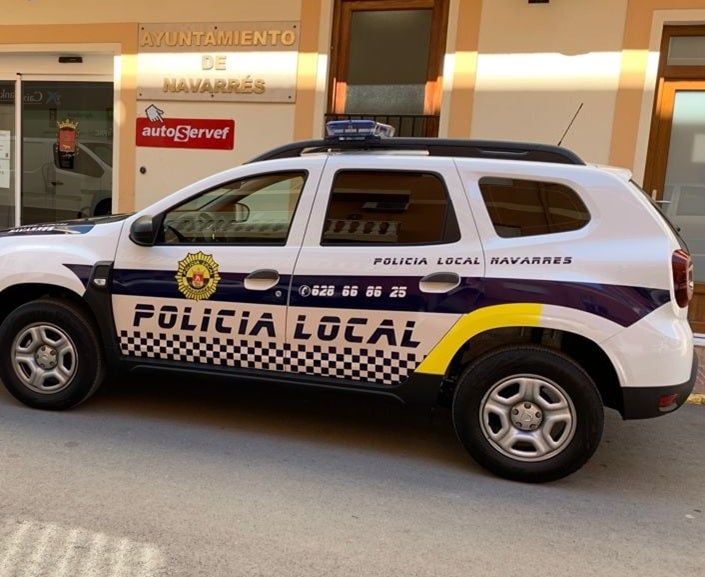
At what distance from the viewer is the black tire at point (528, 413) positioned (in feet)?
11.5

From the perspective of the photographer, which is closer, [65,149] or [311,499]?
[311,499]

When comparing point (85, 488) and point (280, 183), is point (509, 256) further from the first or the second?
point (85, 488)

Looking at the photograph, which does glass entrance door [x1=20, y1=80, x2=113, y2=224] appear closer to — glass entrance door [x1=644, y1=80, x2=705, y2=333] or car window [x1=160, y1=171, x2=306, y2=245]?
car window [x1=160, y1=171, x2=306, y2=245]

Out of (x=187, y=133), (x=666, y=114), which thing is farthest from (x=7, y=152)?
(x=666, y=114)

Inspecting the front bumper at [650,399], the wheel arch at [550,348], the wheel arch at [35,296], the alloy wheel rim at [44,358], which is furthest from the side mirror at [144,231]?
the front bumper at [650,399]

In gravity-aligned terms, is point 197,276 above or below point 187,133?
below

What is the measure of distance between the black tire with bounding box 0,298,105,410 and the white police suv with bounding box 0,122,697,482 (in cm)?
1

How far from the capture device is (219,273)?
13.0ft

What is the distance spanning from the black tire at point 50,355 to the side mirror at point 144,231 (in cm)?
67

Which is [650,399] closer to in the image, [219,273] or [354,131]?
[354,131]

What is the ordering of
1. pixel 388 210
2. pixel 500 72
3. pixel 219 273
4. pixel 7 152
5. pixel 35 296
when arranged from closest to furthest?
pixel 388 210, pixel 219 273, pixel 35 296, pixel 500 72, pixel 7 152

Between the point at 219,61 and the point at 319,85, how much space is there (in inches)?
52.3

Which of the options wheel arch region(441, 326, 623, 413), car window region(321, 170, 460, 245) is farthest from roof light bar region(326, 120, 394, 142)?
wheel arch region(441, 326, 623, 413)

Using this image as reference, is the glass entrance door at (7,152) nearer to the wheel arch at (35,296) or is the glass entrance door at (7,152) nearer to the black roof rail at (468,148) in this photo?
the wheel arch at (35,296)
